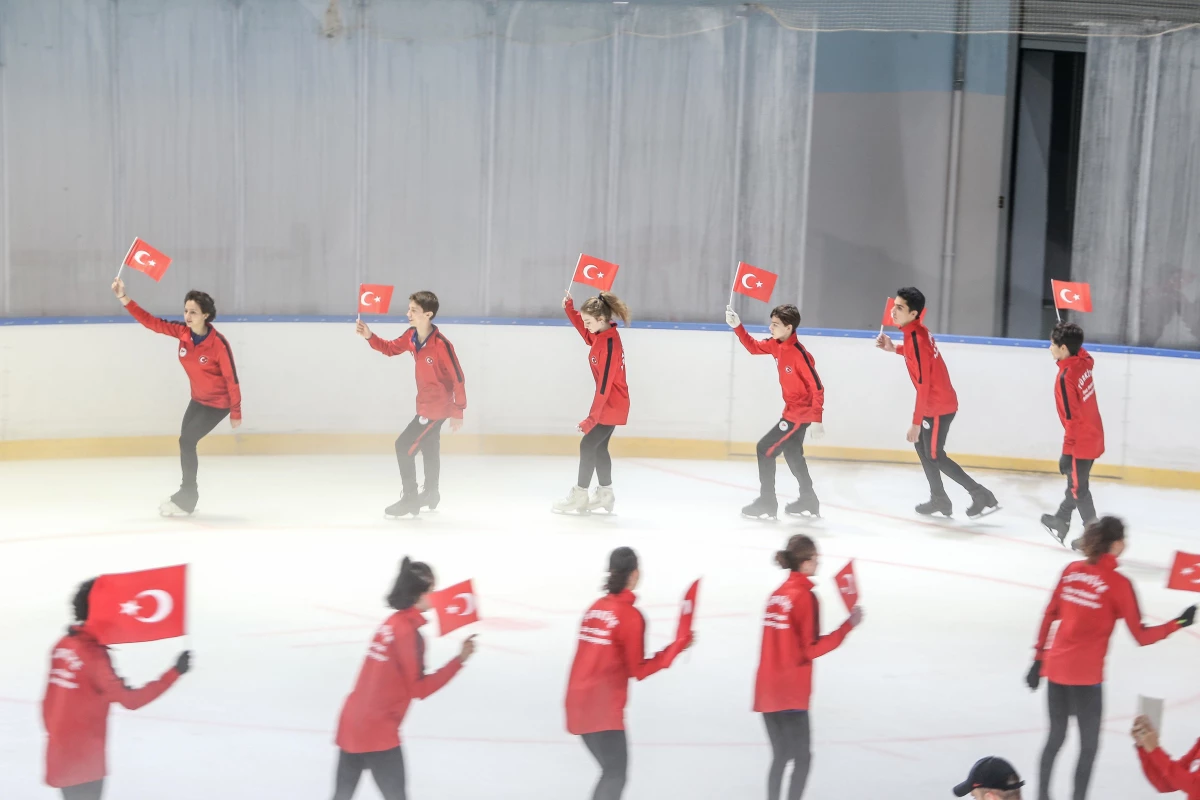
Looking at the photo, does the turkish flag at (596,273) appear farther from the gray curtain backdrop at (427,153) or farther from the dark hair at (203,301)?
the gray curtain backdrop at (427,153)

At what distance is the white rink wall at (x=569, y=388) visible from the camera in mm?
12375

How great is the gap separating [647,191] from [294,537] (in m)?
5.89

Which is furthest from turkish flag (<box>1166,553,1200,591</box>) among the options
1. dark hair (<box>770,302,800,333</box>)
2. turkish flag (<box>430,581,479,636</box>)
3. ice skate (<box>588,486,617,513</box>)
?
ice skate (<box>588,486,617,513</box>)

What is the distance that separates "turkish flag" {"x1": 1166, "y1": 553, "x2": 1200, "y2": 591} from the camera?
17.0 ft

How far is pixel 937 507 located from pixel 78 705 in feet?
25.7

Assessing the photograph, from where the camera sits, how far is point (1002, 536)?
34.3ft

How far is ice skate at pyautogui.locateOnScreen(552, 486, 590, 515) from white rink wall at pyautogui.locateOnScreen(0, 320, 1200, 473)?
2743 mm

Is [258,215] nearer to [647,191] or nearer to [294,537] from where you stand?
[647,191]

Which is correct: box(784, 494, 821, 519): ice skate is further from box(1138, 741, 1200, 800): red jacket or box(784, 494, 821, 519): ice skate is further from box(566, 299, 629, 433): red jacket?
box(1138, 741, 1200, 800): red jacket

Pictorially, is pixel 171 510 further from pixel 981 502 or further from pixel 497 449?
pixel 981 502

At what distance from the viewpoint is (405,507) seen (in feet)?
34.5

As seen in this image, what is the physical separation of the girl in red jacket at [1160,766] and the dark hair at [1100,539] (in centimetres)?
125

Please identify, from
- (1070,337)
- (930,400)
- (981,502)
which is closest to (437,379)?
(930,400)

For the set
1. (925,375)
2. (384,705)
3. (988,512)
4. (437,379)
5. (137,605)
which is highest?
(925,375)
